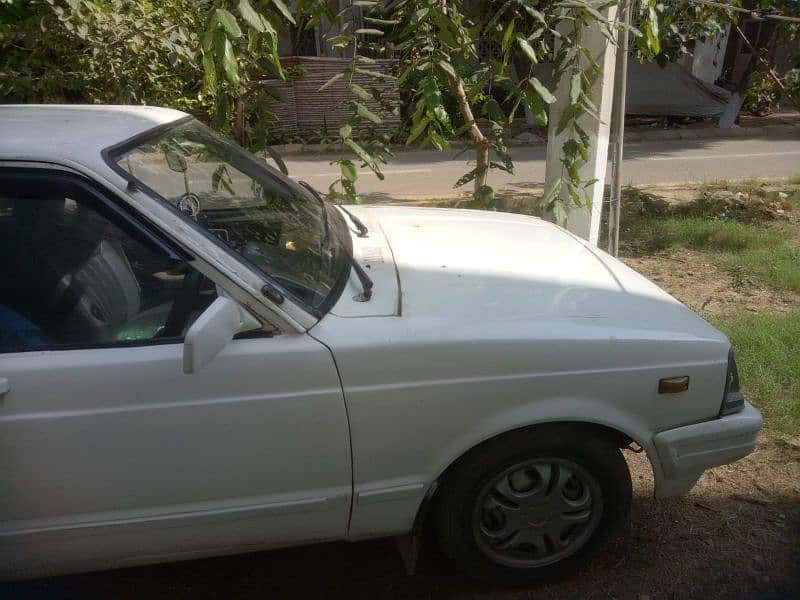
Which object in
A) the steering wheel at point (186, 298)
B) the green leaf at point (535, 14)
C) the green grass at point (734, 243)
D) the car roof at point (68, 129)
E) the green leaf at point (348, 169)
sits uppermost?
the green leaf at point (535, 14)

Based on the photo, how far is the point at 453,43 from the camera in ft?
13.4

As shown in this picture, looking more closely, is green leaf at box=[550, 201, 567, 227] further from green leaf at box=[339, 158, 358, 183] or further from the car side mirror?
the car side mirror

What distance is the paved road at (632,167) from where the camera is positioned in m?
10.1

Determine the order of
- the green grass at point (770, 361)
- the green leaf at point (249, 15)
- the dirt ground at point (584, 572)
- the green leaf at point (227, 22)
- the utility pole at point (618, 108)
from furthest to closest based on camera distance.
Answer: the utility pole at point (618, 108) < the green grass at point (770, 361) < the green leaf at point (249, 15) < the green leaf at point (227, 22) < the dirt ground at point (584, 572)

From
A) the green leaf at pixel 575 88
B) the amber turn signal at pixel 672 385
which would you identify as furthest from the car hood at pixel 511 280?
the green leaf at pixel 575 88

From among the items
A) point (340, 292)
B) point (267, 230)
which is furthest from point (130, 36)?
point (340, 292)

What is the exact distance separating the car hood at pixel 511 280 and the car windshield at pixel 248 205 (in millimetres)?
204

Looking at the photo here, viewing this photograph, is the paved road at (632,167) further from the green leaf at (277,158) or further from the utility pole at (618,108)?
the green leaf at (277,158)

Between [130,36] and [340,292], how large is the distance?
3817 millimetres

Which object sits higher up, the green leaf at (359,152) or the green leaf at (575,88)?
the green leaf at (575,88)

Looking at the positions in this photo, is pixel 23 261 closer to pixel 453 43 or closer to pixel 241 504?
pixel 241 504

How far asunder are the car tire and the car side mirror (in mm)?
899

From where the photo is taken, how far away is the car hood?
2.38 metres

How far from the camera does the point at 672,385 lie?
2.37 m
